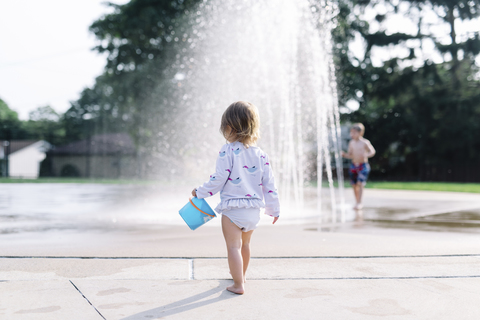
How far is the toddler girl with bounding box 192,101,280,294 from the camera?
328 cm

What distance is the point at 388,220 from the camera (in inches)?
278

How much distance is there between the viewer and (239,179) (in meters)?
3.30

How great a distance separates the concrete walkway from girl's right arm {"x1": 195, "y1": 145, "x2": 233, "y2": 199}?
641mm

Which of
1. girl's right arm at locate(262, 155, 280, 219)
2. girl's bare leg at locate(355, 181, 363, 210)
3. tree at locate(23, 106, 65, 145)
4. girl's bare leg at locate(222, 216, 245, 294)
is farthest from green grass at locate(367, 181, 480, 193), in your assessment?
tree at locate(23, 106, 65, 145)

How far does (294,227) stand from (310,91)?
17237 millimetres

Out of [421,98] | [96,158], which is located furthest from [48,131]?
[421,98]

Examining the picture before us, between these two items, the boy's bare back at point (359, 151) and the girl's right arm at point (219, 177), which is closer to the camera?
the girl's right arm at point (219, 177)

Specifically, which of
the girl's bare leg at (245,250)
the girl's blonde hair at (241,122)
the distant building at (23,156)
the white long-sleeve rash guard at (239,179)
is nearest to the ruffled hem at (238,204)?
the white long-sleeve rash guard at (239,179)

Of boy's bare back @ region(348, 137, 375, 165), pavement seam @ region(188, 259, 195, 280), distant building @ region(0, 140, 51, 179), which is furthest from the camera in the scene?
distant building @ region(0, 140, 51, 179)

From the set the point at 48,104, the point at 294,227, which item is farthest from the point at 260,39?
the point at 48,104

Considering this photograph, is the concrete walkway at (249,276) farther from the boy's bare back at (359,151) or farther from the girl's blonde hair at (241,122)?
the boy's bare back at (359,151)

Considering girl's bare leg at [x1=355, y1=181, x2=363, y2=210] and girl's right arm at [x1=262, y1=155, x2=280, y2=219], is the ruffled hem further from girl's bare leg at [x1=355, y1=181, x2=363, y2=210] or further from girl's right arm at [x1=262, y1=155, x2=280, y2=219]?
girl's bare leg at [x1=355, y1=181, x2=363, y2=210]

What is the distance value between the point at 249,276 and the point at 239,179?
0.79 meters

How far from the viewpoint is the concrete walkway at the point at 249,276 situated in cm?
275
